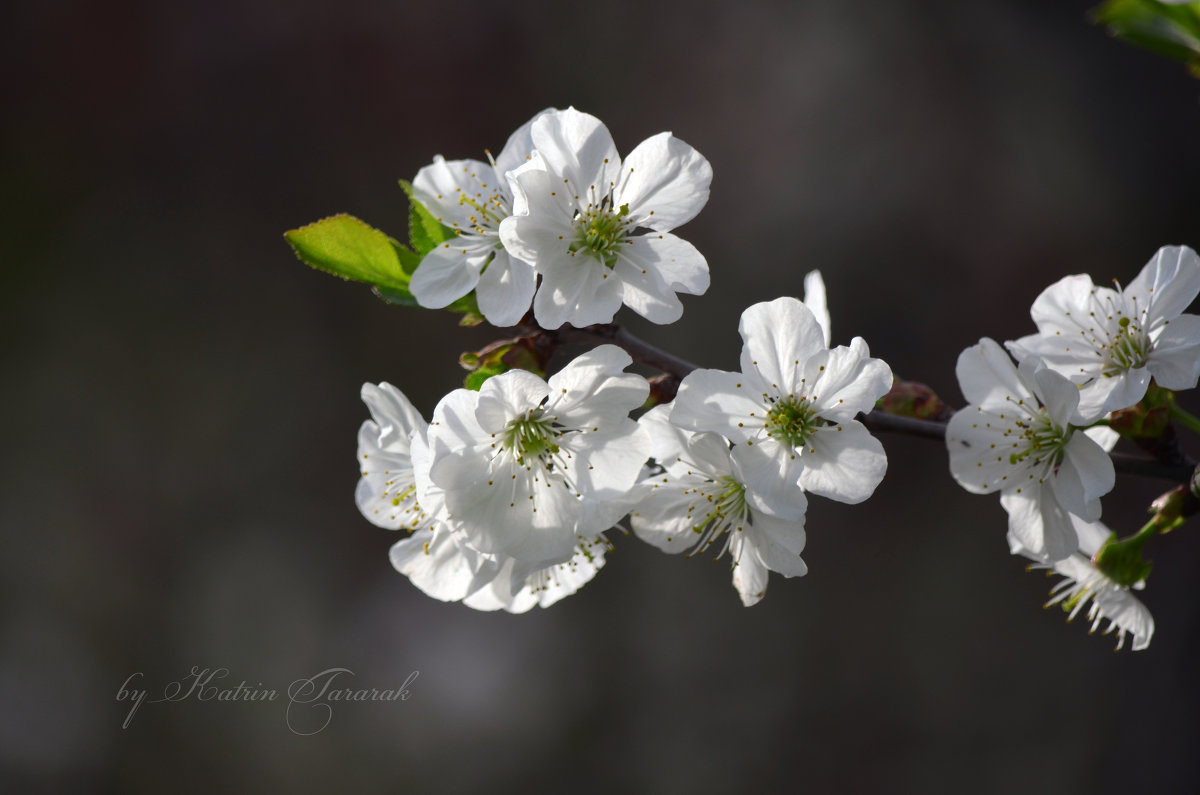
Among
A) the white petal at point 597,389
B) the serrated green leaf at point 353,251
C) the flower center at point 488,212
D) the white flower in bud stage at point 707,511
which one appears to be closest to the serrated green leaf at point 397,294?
the serrated green leaf at point 353,251

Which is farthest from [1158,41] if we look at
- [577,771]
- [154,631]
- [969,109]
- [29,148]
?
[29,148]

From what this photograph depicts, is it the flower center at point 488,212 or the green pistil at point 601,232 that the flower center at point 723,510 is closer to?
the green pistil at point 601,232

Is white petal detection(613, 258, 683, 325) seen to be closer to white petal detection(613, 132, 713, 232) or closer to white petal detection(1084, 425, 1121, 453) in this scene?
white petal detection(613, 132, 713, 232)

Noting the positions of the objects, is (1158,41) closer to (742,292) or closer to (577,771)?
(742,292)

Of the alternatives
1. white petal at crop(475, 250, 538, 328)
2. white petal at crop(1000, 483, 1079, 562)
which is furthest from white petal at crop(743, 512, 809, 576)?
white petal at crop(475, 250, 538, 328)

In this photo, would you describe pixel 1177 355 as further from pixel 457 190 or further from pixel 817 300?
pixel 457 190

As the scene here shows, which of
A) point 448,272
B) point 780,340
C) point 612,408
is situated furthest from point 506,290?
point 780,340
